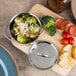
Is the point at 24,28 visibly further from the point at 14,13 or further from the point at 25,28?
the point at 14,13

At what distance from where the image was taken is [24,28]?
1098mm

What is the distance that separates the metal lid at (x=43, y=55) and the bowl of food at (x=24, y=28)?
0.04m

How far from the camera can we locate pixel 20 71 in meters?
1.12

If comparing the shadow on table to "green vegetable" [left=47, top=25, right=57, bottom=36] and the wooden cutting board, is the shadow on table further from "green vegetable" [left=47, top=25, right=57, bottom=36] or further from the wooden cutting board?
"green vegetable" [left=47, top=25, right=57, bottom=36]

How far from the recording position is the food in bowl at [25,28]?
1093 millimetres

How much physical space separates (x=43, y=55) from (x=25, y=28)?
0.13 meters

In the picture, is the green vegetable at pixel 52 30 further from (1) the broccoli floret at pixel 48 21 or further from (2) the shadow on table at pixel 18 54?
(2) the shadow on table at pixel 18 54

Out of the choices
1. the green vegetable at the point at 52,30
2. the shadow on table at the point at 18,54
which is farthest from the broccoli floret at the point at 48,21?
the shadow on table at the point at 18,54

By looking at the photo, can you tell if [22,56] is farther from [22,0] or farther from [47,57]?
[22,0]

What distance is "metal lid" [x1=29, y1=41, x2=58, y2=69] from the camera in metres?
1.10

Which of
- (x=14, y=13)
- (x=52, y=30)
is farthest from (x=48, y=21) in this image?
(x=14, y=13)

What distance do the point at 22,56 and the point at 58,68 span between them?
153 millimetres

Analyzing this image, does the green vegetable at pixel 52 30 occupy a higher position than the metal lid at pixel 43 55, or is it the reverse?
the green vegetable at pixel 52 30

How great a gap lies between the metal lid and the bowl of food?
4cm
